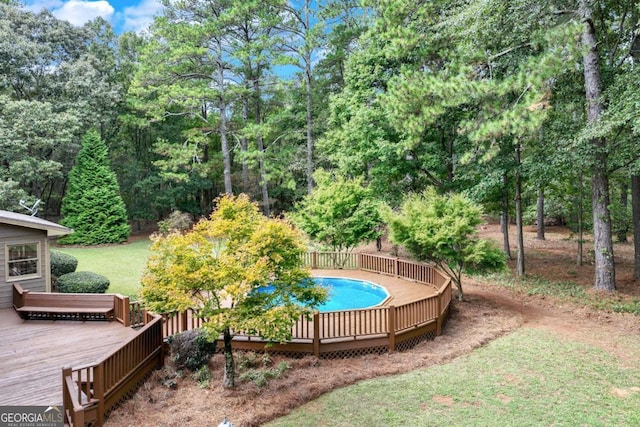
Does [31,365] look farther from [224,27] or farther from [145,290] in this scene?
[224,27]

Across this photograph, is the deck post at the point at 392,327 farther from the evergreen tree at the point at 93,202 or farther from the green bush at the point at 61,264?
the evergreen tree at the point at 93,202

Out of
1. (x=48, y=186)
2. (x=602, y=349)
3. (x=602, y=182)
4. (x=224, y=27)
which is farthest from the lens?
(x=48, y=186)

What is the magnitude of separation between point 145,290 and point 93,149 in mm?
22164

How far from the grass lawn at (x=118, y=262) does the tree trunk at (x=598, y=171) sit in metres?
15.0

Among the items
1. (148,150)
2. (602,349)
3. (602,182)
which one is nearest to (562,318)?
(602,349)

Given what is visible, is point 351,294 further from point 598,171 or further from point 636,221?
point 636,221

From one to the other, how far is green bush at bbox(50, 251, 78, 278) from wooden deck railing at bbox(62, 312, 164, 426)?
8.42m

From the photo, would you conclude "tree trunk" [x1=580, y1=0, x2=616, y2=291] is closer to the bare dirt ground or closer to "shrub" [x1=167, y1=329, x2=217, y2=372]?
the bare dirt ground

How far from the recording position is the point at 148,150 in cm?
3250

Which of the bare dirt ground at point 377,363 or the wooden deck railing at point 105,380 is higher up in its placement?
the wooden deck railing at point 105,380

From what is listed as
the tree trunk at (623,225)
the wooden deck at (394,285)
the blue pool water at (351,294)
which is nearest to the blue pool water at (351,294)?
the blue pool water at (351,294)

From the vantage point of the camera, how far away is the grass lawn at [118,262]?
15.3 m

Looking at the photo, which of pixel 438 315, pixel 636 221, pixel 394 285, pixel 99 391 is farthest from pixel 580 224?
pixel 99 391

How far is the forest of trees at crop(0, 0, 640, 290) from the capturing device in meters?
13.1
